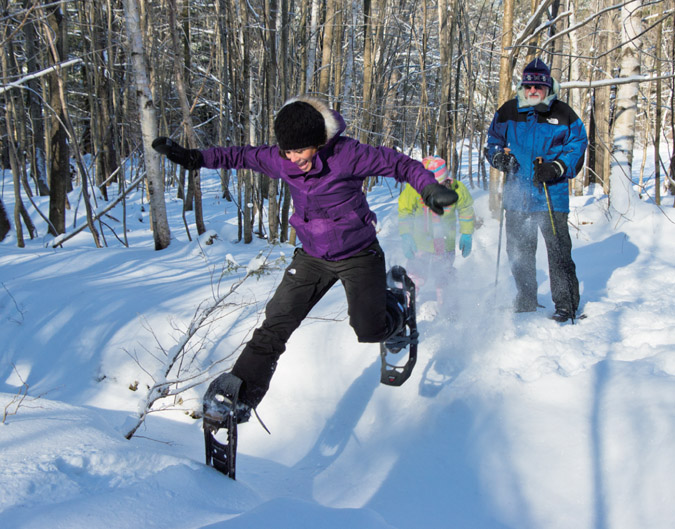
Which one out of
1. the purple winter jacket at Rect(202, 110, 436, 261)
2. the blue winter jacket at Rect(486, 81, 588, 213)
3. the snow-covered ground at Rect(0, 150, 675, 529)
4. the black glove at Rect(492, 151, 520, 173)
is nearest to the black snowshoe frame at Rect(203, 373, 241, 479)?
the snow-covered ground at Rect(0, 150, 675, 529)

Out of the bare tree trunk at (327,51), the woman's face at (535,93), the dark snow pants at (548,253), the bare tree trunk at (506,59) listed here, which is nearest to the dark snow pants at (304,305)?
the dark snow pants at (548,253)

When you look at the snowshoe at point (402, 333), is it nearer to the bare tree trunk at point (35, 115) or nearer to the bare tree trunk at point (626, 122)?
the bare tree trunk at point (626, 122)

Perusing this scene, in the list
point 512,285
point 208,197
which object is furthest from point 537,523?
point 208,197

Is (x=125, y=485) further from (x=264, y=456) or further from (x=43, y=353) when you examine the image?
(x=43, y=353)

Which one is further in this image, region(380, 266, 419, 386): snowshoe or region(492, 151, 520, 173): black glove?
region(492, 151, 520, 173): black glove

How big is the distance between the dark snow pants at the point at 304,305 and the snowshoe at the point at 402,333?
1.24 feet

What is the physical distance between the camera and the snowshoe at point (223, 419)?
8.39 feet

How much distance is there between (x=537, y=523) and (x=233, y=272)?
4736 mm

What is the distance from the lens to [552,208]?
4.11 metres

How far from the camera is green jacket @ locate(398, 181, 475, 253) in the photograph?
15.4ft

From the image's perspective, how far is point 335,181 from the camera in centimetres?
276

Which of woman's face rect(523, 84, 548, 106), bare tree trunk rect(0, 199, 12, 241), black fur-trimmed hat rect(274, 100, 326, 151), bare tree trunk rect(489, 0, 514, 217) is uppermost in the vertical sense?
bare tree trunk rect(489, 0, 514, 217)

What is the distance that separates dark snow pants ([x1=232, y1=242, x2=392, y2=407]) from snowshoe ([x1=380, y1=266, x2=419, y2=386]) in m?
0.38

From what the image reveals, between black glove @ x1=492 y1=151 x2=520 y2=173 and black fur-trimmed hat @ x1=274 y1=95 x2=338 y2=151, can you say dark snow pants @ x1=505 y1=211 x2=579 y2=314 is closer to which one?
black glove @ x1=492 y1=151 x2=520 y2=173
